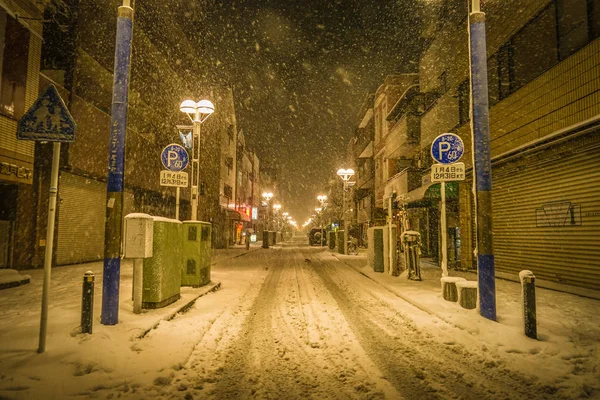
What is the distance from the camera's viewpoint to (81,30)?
1689 centimetres

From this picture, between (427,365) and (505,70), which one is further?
(505,70)

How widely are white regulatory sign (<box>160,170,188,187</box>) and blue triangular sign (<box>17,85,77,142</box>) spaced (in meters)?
5.30

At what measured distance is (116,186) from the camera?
6.02 meters

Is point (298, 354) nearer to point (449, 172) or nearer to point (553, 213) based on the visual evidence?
point (449, 172)

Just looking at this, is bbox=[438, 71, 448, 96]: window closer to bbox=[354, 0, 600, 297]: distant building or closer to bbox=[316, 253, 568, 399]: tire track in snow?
bbox=[354, 0, 600, 297]: distant building

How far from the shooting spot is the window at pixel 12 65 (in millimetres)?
13008

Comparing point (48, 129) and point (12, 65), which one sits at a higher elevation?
point (12, 65)

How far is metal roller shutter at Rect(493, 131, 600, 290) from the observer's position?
9.38 metres

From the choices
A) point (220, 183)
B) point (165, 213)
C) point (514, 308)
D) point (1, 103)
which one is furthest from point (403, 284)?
point (220, 183)

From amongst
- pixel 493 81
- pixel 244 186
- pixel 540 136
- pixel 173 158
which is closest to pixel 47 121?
pixel 173 158

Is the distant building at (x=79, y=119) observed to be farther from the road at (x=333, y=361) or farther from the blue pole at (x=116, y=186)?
the road at (x=333, y=361)

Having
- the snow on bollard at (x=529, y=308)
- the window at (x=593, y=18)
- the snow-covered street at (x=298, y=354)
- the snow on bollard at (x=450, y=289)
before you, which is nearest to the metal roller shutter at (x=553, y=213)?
the snow-covered street at (x=298, y=354)

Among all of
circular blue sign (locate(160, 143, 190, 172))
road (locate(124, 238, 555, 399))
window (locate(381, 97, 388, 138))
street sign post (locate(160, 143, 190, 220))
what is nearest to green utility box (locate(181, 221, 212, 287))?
street sign post (locate(160, 143, 190, 220))

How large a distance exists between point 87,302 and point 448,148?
831 centimetres
